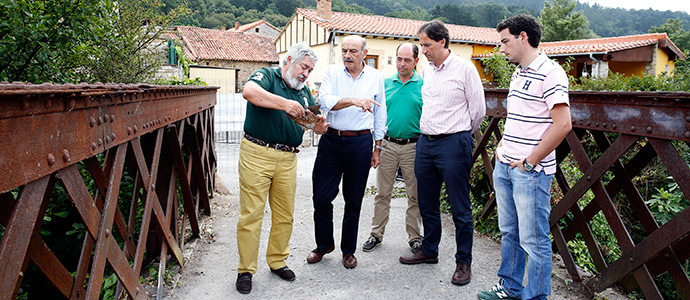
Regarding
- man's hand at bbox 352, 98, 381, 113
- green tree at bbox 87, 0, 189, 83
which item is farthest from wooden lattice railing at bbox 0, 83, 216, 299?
green tree at bbox 87, 0, 189, 83

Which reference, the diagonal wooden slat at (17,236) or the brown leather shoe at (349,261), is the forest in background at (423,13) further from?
the diagonal wooden slat at (17,236)

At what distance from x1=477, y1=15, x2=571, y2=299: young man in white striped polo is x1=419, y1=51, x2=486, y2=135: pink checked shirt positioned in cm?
61

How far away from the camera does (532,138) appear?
111 inches

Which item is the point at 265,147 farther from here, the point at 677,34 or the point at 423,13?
the point at 423,13

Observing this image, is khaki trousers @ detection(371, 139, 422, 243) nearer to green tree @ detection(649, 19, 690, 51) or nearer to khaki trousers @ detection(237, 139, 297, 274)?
khaki trousers @ detection(237, 139, 297, 274)

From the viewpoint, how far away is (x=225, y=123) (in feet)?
43.6

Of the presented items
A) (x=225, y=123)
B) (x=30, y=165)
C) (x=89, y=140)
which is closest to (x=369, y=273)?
(x=89, y=140)

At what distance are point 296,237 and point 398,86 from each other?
1710mm

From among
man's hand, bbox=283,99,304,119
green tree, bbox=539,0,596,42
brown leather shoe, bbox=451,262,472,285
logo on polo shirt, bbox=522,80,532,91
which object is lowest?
brown leather shoe, bbox=451,262,472,285

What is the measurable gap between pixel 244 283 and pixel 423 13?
59.1 meters

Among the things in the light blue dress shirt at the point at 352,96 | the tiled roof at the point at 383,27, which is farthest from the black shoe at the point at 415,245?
the tiled roof at the point at 383,27

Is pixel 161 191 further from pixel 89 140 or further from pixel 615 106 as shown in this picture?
pixel 615 106

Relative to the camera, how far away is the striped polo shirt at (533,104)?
8.82 ft

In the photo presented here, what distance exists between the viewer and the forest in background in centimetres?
5612
